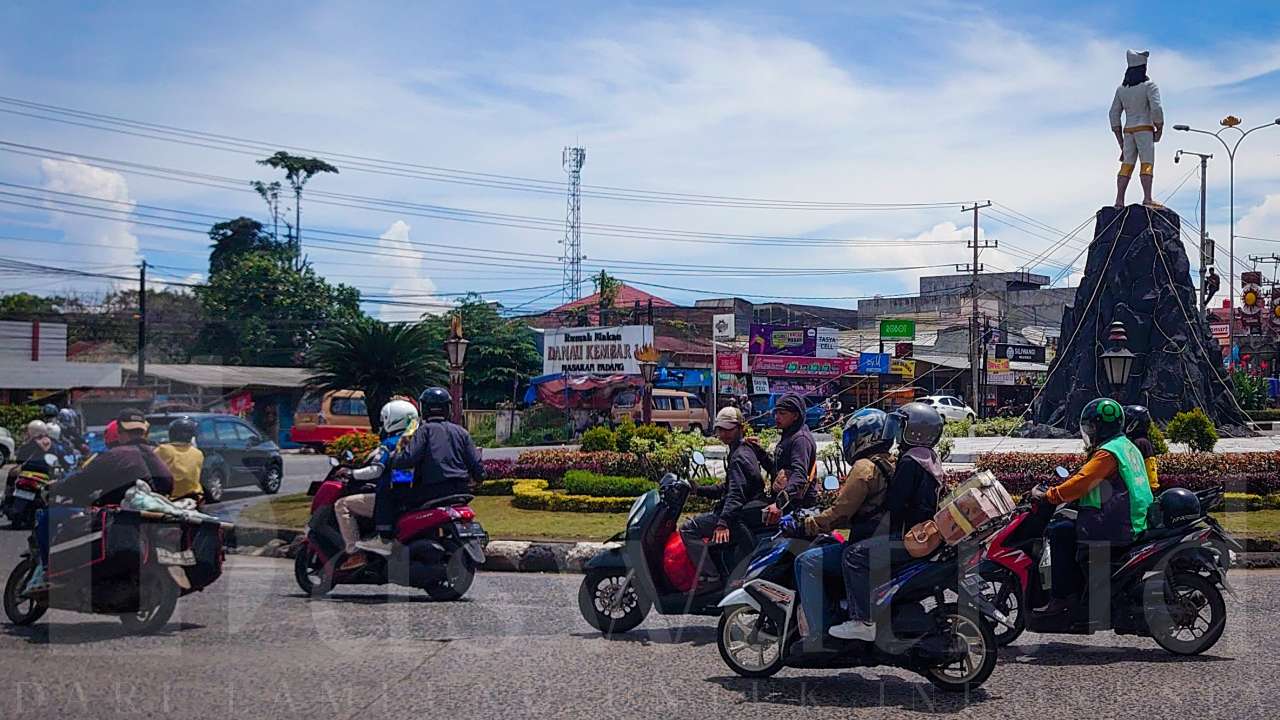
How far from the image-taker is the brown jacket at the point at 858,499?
6465 millimetres

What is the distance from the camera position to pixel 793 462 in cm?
813

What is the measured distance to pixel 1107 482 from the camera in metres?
7.45

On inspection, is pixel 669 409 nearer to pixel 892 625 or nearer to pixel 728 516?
pixel 728 516

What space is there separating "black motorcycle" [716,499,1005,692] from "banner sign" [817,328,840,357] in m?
46.1

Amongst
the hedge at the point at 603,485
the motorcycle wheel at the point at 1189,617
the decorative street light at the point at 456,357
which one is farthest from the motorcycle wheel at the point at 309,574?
the decorative street light at the point at 456,357

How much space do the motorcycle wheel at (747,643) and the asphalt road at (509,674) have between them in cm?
10

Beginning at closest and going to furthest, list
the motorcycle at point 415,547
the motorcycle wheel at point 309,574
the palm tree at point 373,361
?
the motorcycle at point 415,547
the motorcycle wheel at point 309,574
the palm tree at point 373,361

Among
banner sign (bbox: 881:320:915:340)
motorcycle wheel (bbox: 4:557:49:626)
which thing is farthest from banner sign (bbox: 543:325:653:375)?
motorcycle wheel (bbox: 4:557:49:626)

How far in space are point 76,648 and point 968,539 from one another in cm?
576

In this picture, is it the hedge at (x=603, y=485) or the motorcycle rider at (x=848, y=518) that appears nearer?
the motorcycle rider at (x=848, y=518)

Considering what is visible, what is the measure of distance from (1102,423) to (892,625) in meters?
2.38

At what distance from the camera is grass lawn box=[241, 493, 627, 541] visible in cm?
1287

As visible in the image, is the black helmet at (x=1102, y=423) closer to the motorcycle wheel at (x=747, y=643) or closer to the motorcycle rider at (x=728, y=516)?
the motorcycle rider at (x=728, y=516)

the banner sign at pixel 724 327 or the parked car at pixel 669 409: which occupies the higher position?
the banner sign at pixel 724 327
